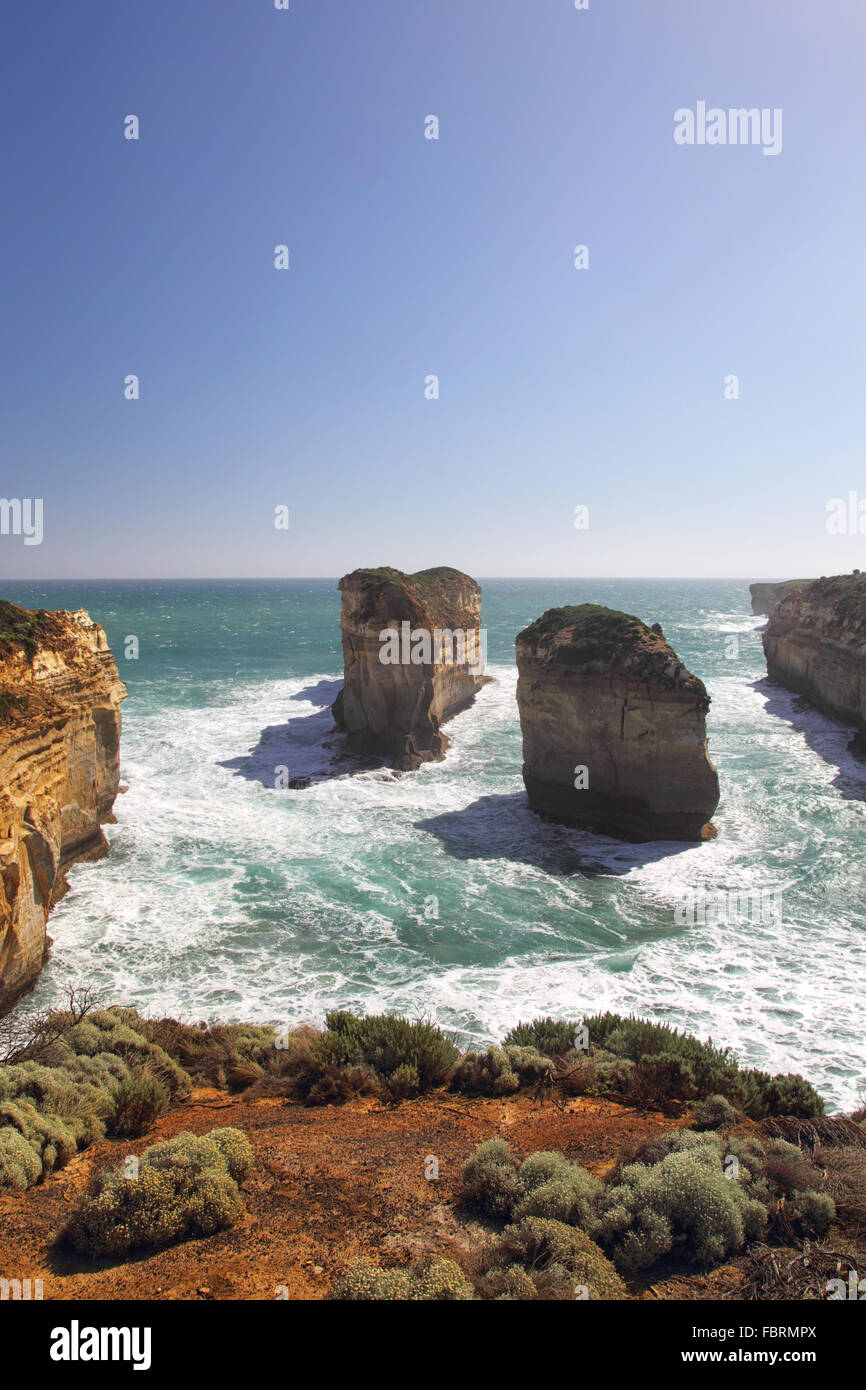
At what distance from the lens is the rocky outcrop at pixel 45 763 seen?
1231 centimetres

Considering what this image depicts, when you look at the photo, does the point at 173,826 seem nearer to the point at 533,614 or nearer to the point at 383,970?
the point at 383,970

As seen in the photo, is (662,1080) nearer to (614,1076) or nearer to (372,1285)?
(614,1076)

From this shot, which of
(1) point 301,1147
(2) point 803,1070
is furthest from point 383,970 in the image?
(2) point 803,1070

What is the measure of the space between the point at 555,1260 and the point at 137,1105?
517 centimetres

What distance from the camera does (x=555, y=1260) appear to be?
5414 millimetres

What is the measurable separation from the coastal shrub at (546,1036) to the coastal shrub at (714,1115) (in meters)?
2.41

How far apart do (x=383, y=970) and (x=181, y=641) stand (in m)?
61.7

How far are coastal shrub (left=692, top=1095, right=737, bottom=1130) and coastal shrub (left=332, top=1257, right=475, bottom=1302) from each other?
3.96m

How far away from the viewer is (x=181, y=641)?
228 ft

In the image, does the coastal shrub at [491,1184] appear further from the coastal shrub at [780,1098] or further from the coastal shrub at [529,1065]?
the coastal shrub at [780,1098]

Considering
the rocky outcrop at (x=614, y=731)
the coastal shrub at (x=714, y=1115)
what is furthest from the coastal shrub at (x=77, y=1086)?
the rocky outcrop at (x=614, y=731)

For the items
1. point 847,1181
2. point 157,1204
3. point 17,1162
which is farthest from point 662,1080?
point 17,1162

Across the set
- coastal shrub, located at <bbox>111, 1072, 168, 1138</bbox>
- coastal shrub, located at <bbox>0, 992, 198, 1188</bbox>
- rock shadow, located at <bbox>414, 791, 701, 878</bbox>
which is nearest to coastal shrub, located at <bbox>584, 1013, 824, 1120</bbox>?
coastal shrub, located at <bbox>111, 1072, 168, 1138</bbox>

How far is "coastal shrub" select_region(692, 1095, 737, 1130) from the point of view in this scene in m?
7.92
